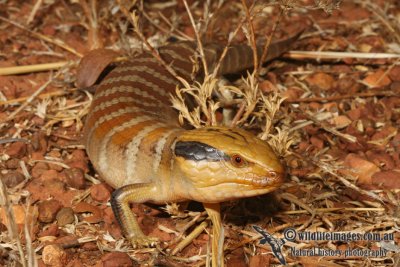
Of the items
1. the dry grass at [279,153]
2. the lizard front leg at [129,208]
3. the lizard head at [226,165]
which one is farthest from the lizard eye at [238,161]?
the lizard front leg at [129,208]

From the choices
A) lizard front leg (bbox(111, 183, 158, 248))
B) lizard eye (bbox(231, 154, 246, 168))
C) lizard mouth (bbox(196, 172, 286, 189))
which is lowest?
lizard front leg (bbox(111, 183, 158, 248))

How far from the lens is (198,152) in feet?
12.2

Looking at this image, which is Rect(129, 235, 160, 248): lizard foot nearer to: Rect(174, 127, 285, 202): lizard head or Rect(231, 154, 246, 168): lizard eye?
Rect(174, 127, 285, 202): lizard head

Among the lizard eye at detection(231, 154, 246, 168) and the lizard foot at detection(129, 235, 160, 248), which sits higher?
the lizard eye at detection(231, 154, 246, 168)

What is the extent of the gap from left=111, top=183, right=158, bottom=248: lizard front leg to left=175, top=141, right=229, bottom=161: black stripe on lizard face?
0.48 metres

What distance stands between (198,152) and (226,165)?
188 millimetres

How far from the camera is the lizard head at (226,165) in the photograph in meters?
3.61

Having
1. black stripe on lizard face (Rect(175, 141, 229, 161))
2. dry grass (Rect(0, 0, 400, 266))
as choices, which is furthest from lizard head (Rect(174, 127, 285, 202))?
dry grass (Rect(0, 0, 400, 266))

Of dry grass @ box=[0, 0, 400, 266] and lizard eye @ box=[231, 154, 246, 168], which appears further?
dry grass @ box=[0, 0, 400, 266]

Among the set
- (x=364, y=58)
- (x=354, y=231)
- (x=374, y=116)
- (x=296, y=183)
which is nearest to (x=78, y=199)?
(x=296, y=183)

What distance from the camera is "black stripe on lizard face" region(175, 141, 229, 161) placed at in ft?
12.0

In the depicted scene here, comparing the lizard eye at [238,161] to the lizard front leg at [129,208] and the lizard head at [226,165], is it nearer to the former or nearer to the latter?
the lizard head at [226,165]

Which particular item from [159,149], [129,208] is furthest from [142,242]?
[159,149]

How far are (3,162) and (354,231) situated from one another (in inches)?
97.9
